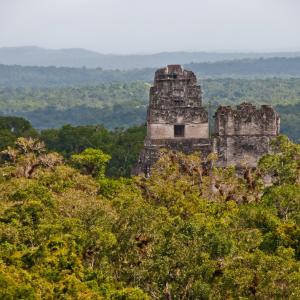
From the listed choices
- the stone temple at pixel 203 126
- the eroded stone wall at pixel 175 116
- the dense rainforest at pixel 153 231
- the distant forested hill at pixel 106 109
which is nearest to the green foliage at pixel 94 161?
the dense rainforest at pixel 153 231

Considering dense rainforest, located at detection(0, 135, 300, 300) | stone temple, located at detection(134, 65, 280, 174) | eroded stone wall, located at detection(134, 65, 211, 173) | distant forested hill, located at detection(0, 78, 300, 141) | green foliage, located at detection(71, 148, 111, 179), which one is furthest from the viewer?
distant forested hill, located at detection(0, 78, 300, 141)

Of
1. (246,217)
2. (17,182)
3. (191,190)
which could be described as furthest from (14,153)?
(246,217)

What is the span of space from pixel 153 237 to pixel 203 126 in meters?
16.1

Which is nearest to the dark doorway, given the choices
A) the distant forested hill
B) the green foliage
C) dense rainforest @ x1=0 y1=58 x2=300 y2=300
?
dense rainforest @ x1=0 y1=58 x2=300 y2=300

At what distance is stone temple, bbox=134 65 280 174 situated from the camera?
40.2m

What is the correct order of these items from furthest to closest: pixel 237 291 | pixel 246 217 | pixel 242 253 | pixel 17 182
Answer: pixel 17 182 < pixel 246 217 < pixel 242 253 < pixel 237 291

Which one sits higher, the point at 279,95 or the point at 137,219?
the point at 137,219

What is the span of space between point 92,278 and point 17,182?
9.72 meters

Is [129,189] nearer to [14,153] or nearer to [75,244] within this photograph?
[14,153]

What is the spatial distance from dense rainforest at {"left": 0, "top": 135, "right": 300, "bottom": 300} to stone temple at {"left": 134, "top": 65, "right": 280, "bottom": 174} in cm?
585

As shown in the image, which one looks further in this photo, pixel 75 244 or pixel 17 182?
pixel 17 182

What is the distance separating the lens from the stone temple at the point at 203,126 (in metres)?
40.2

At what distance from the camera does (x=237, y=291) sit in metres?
21.5

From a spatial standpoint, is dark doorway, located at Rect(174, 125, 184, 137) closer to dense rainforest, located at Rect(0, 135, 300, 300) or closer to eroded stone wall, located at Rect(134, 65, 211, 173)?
eroded stone wall, located at Rect(134, 65, 211, 173)
